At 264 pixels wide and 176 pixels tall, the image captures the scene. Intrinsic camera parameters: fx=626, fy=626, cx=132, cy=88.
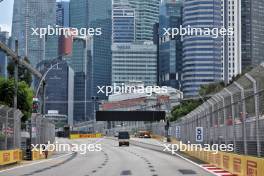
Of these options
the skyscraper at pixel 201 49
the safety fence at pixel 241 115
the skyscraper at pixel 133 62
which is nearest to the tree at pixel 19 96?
the safety fence at pixel 241 115

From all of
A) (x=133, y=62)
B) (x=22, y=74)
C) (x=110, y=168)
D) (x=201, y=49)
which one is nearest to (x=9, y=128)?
(x=110, y=168)

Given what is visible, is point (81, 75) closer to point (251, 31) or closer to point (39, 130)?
point (251, 31)

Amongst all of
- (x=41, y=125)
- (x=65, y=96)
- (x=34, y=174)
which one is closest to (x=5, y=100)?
(x=41, y=125)

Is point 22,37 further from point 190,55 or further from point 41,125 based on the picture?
point 190,55

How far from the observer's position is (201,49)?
168 metres

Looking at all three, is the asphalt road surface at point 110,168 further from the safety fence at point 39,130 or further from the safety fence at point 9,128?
the safety fence at point 39,130

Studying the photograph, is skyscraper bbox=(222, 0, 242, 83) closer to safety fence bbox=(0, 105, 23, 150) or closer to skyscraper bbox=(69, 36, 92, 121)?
A: skyscraper bbox=(69, 36, 92, 121)

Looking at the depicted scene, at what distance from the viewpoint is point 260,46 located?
176 metres

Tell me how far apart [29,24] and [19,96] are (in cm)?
2639

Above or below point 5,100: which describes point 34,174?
below

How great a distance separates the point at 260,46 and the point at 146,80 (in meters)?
36.6

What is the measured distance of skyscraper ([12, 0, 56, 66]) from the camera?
9969cm

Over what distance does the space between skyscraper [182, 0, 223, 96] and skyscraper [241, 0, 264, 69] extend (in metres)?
7.76

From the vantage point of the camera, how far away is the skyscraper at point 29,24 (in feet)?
327
